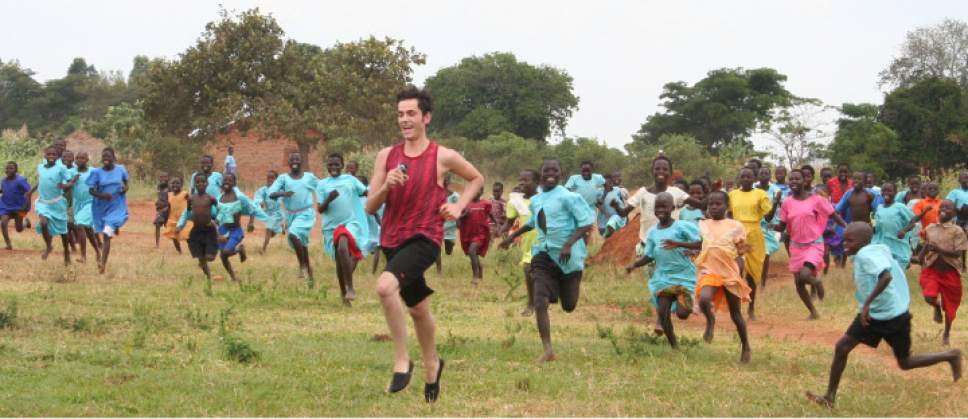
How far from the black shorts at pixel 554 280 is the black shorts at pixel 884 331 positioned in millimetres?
2397

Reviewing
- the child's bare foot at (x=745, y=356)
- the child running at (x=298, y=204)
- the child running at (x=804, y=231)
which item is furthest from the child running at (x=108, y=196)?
the child's bare foot at (x=745, y=356)

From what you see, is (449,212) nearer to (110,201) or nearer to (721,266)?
(721,266)

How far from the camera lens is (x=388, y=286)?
692 centimetres

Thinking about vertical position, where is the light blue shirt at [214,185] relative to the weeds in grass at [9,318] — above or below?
above

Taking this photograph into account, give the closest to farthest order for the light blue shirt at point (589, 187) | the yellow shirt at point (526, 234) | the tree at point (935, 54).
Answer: the yellow shirt at point (526, 234), the light blue shirt at point (589, 187), the tree at point (935, 54)

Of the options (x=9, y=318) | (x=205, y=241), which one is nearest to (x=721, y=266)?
(x=9, y=318)

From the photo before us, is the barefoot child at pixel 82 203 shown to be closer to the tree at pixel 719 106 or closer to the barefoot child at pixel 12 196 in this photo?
the barefoot child at pixel 12 196

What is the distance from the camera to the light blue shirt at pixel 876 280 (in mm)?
7957

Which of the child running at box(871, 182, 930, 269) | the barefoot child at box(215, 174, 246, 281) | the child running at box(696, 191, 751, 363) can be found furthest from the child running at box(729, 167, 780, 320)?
the barefoot child at box(215, 174, 246, 281)

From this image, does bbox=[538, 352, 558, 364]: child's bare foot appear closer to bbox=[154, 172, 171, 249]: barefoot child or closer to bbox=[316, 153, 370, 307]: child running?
bbox=[316, 153, 370, 307]: child running

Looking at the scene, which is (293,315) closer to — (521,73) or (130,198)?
(130,198)

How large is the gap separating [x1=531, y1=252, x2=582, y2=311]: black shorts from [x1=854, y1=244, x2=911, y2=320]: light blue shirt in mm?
2376

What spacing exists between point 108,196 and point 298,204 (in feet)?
8.22

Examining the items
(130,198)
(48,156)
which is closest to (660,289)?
(48,156)
